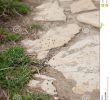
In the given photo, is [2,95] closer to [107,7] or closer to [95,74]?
[95,74]

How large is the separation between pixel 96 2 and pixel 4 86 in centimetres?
201

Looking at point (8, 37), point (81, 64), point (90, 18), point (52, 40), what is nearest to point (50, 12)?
point (90, 18)

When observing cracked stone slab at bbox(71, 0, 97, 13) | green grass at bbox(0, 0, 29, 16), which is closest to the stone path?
cracked stone slab at bbox(71, 0, 97, 13)

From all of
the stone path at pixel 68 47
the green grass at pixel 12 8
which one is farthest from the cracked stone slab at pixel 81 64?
the green grass at pixel 12 8

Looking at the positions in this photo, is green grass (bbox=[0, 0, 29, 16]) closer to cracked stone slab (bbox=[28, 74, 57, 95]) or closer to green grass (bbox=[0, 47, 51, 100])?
green grass (bbox=[0, 47, 51, 100])

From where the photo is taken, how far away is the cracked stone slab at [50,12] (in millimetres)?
4427

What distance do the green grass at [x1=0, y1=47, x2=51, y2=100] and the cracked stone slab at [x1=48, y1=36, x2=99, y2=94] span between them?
0.85 feet

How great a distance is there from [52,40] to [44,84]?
80cm

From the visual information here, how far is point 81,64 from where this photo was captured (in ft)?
11.6

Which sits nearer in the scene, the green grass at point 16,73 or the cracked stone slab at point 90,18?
the green grass at point 16,73

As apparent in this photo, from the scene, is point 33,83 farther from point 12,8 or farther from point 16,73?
point 12,8

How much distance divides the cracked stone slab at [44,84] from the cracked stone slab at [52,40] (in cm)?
36

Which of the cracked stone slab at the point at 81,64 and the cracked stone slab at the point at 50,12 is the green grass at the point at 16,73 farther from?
the cracked stone slab at the point at 50,12

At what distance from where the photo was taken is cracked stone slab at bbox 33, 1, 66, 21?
4.43 m
